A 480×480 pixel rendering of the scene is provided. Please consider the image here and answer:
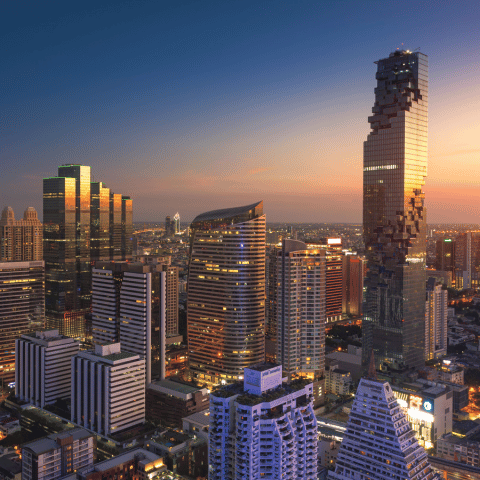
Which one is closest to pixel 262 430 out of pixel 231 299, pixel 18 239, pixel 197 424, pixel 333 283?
pixel 197 424

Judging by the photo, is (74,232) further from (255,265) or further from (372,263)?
(372,263)

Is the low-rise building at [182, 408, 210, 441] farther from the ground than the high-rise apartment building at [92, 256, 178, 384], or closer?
closer

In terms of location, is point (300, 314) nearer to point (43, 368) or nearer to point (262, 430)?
point (43, 368)

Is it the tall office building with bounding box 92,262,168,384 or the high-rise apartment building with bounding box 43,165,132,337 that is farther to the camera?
the high-rise apartment building with bounding box 43,165,132,337

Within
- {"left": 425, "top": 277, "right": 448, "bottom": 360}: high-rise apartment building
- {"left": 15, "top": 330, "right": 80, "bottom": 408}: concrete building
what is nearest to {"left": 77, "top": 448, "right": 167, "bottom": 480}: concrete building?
{"left": 15, "top": 330, "right": 80, "bottom": 408}: concrete building

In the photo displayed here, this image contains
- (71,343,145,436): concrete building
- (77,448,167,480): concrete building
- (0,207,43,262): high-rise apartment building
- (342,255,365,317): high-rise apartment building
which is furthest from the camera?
(342,255,365,317): high-rise apartment building

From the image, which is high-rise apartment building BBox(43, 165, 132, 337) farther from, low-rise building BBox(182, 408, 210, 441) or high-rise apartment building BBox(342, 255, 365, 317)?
high-rise apartment building BBox(342, 255, 365, 317)

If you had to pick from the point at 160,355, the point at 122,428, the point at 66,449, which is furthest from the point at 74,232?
the point at 66,449

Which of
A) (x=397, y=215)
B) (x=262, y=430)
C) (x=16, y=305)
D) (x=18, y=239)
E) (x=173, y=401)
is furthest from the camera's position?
(x=18, y=239)
